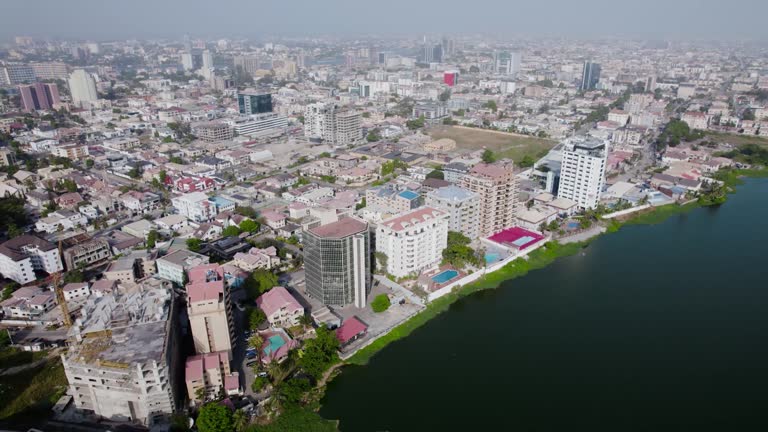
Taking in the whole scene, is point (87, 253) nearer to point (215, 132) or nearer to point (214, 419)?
point (214, 419)

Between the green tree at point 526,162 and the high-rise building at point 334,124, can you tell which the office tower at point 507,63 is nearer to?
the high-rise building at point 334,124

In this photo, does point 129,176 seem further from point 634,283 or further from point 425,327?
point 634,283

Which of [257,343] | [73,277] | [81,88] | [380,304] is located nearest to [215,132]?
[73,277]

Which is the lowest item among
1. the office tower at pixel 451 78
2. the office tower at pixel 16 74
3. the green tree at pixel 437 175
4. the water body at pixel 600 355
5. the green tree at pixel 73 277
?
the water body at pixel 600 355

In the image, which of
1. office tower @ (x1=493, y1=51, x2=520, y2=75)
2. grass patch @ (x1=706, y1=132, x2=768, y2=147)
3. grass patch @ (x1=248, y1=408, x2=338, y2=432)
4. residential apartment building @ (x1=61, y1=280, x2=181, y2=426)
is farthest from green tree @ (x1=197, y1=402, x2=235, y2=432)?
office tower @ (x1=493, y1=51, x2=520, y2=75)

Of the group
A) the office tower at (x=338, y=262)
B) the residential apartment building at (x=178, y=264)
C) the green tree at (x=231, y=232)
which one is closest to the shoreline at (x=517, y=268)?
the office tower at (x=338, y=262)

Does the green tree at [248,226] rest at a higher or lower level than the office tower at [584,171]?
lower

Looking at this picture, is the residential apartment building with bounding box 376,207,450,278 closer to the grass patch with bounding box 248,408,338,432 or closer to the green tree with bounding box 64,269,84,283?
the grass patch with bounding box 248,408,338,432
